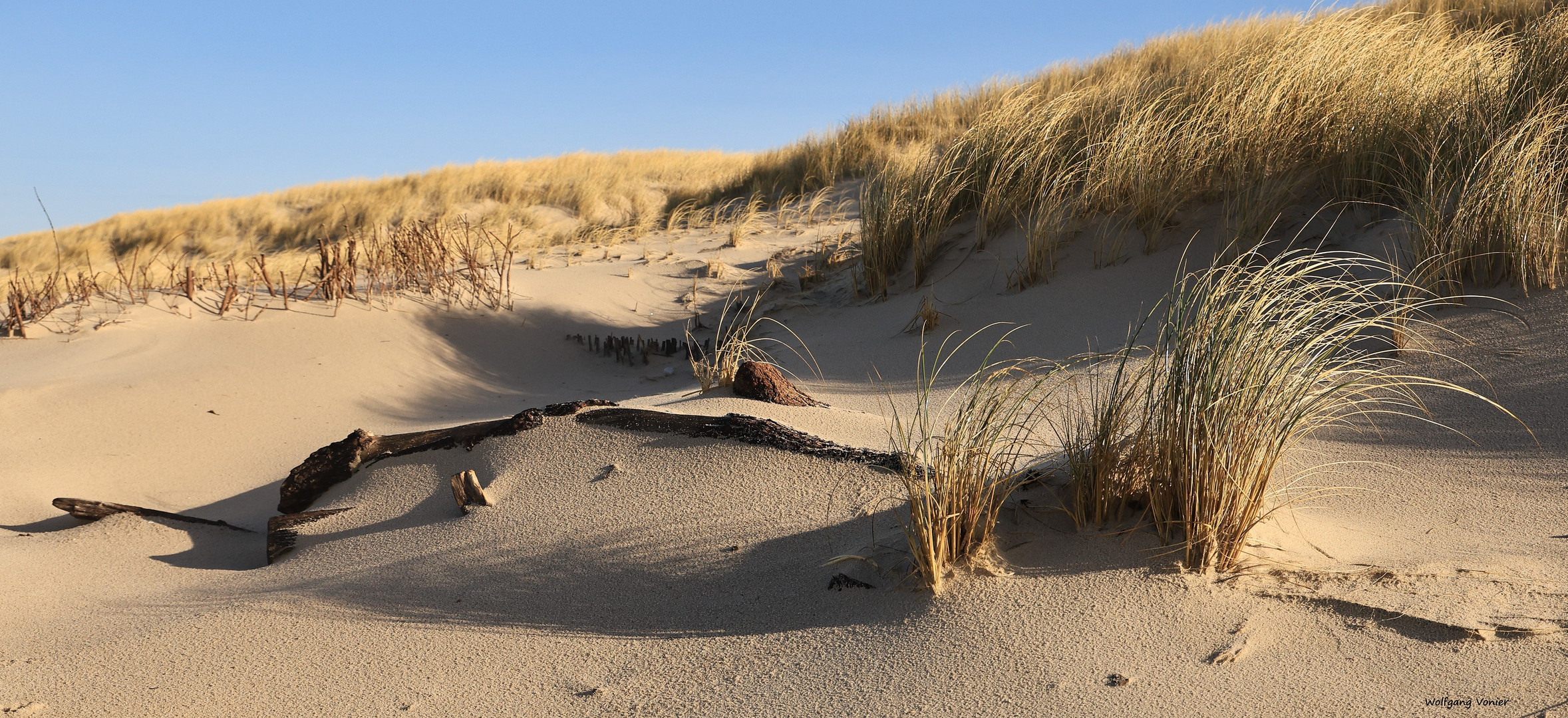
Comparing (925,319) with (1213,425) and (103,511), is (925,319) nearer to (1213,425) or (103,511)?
(1213,425)

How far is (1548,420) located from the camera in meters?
3.34

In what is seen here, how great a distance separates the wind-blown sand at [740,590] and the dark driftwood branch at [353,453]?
95 mm

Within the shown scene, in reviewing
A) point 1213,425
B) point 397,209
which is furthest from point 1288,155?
point 397,209

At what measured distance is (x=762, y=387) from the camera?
407 cm

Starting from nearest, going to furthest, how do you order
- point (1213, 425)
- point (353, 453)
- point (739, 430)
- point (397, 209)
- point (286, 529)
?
1. point (1213, 425)
2. point (739, 430)
3. point (286, 529)
4. point (353, 453)
5. point (397, 209)

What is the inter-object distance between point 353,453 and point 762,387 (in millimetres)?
1607

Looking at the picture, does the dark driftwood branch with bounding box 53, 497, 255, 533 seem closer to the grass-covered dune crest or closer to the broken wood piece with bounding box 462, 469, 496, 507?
the broken wood piece with bounding box 462, 469, 496, 507

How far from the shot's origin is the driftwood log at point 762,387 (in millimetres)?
Result: 4055

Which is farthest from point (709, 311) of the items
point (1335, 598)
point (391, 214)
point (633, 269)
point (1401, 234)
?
point (391, 214)

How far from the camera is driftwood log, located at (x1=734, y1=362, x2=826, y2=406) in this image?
13.3 feet

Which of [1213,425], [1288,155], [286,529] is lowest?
[286,529]

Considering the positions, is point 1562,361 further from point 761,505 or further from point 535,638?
point 535,638

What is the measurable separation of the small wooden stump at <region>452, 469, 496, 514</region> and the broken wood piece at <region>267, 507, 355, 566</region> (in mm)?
543

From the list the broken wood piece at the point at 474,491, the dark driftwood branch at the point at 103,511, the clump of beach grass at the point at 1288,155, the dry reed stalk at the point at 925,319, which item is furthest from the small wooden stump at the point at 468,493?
the clump of beach grass at the point at 1288,155
